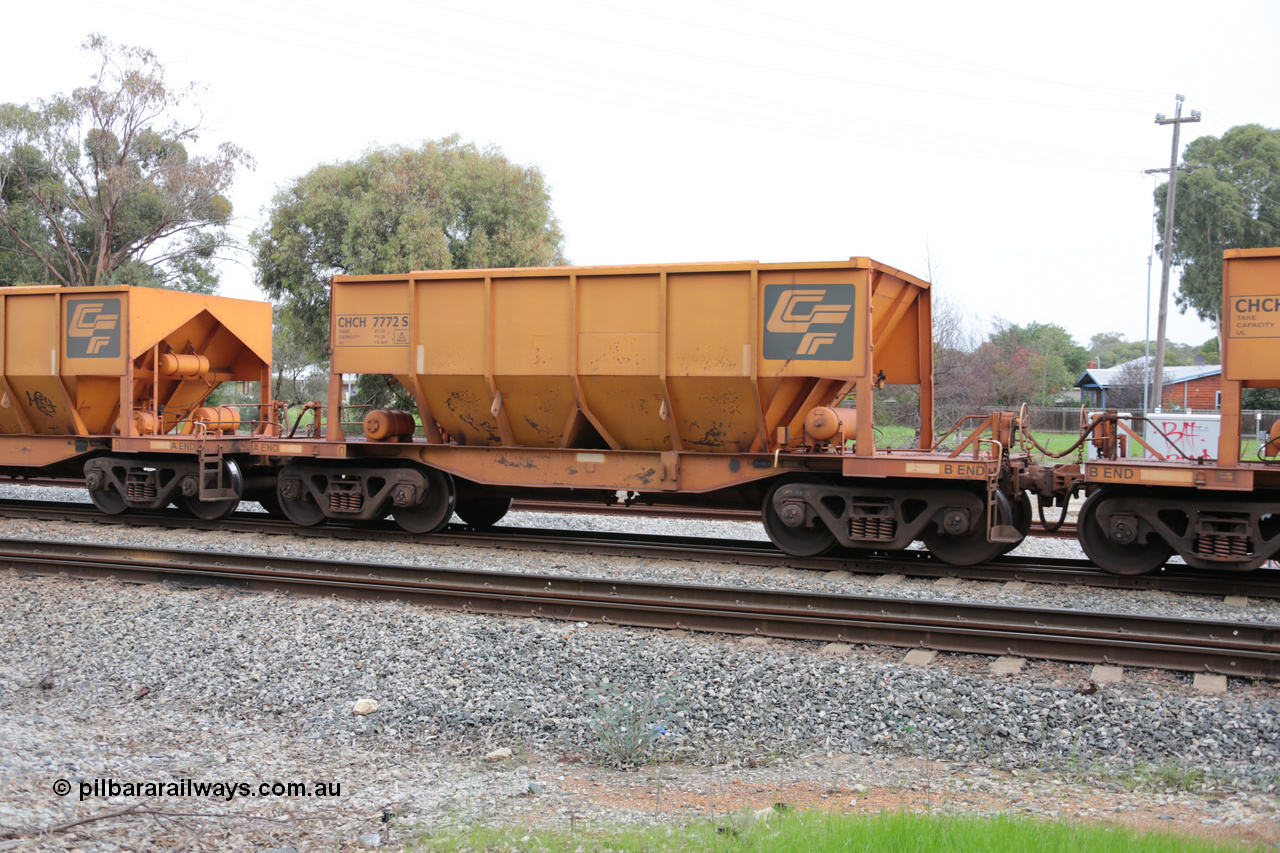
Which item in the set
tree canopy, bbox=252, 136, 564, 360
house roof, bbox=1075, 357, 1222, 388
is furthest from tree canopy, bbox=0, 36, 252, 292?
house roof, bbox=1075, 357, 1222, 388

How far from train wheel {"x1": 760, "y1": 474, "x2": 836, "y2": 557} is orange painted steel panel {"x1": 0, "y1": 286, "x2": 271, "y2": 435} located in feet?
30.1

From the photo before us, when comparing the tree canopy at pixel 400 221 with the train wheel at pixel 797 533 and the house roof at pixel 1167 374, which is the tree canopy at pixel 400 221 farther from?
the house roof at pixel 1167 374

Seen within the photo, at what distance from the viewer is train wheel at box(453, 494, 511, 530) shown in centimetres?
1215

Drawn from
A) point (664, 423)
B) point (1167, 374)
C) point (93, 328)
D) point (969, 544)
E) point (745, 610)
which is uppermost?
point (1167, 374)

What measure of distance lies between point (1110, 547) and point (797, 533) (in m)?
3.17

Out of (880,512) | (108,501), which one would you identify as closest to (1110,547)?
(880,512)

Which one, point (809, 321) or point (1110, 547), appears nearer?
point (1110, 547)

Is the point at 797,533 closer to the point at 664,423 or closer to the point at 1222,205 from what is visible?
the point at 664,423

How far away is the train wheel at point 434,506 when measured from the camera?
11312 millimetres

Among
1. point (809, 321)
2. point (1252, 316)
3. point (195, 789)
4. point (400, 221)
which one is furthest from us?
point (400, 221)

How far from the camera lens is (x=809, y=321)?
9625mm

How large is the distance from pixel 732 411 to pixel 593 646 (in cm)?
415

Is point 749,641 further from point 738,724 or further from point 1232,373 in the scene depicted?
point 1232,373

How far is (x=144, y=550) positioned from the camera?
30.7ft
